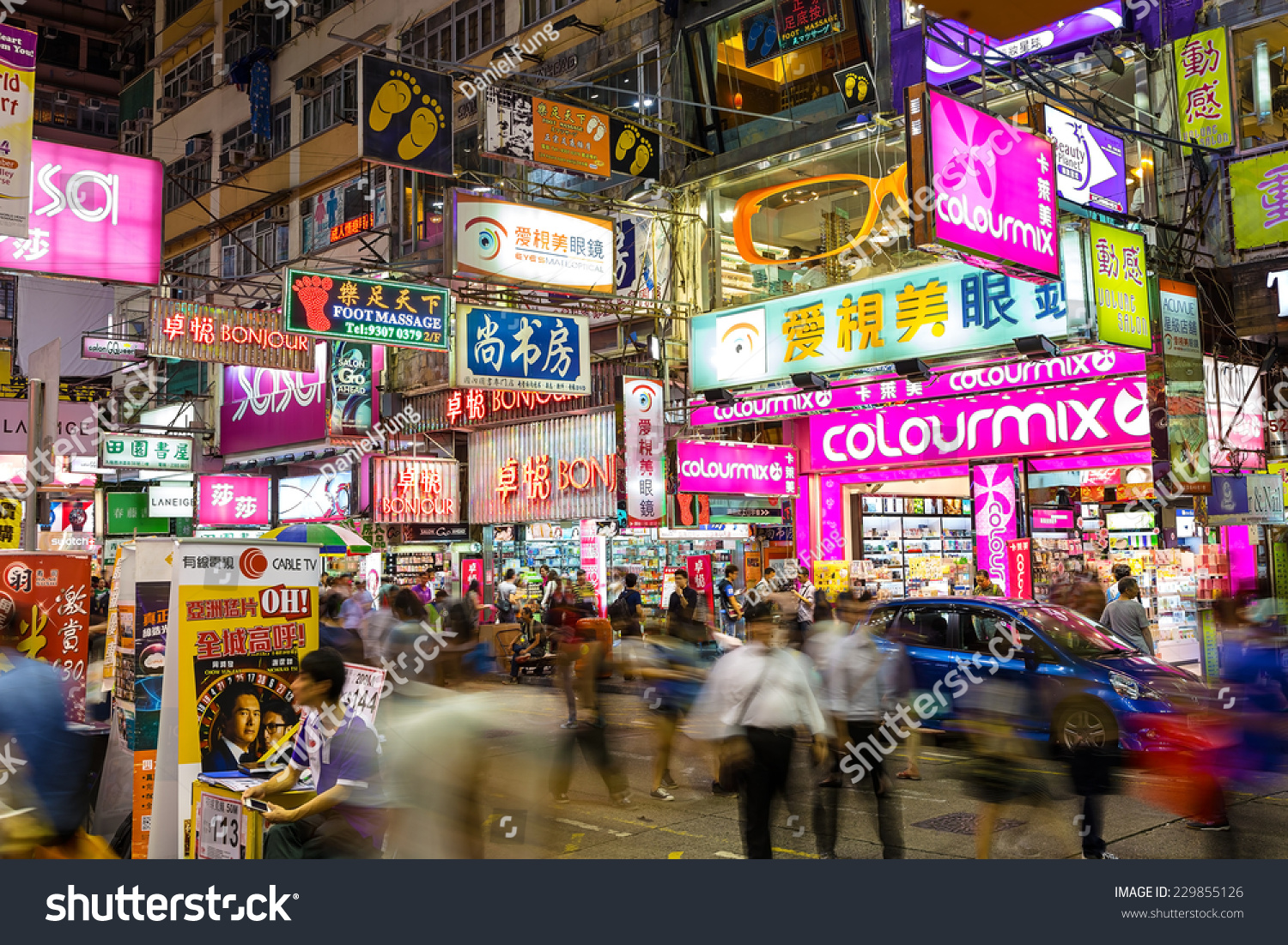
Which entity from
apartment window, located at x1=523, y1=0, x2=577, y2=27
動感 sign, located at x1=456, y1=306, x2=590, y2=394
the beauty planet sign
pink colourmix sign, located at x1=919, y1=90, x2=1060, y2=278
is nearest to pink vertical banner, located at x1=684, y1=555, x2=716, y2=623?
動感 sign, located at x1=456, y1=306, x2=590, y2=394

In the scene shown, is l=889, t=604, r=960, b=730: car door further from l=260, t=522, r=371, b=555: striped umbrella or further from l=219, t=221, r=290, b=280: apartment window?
l=219, t=221, r=290, b=280: apartment window

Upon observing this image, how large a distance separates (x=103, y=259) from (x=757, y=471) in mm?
11481

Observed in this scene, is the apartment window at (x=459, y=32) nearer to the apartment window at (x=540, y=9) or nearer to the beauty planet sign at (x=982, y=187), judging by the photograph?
the apartment window at (x=540, y=9)

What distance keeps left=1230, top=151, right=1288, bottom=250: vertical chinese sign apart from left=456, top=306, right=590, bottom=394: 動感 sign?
30.6ft

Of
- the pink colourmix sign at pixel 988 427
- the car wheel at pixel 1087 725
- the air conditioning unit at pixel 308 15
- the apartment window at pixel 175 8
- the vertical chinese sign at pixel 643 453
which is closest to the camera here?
the car wheel at pixel 1087 725

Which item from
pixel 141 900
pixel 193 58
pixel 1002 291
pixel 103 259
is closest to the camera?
pixel 141 900

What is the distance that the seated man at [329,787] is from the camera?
5.21 meters

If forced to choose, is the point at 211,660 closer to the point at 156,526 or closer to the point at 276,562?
the point at 276,562

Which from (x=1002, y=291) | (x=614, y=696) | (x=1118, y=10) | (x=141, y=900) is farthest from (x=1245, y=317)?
(x=141, y=900)

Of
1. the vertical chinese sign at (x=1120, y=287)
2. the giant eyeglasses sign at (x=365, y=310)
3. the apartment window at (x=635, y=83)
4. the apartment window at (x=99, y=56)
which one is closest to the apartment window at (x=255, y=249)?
the apartment window at (x=635, y=83)

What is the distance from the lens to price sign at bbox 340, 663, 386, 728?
6387 millimetres

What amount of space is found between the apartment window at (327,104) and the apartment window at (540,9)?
6135 millimetres

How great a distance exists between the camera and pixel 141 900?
4137mm

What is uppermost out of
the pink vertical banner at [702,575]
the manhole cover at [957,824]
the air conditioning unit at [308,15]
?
the air conditioning unit at [308,15]
